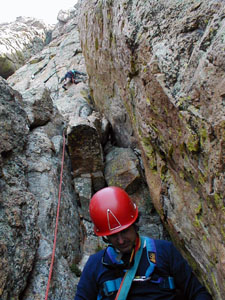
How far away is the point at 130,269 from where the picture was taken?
8.86 feet

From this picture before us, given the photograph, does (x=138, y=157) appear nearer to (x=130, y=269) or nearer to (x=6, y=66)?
(x=130, y=269)

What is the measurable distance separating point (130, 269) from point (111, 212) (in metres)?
0.67

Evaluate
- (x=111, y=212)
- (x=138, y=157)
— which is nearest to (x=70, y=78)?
(x=138, y=157)

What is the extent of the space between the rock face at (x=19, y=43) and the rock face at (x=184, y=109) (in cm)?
2666

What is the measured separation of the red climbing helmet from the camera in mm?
3012

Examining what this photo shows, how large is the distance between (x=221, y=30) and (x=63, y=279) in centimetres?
481

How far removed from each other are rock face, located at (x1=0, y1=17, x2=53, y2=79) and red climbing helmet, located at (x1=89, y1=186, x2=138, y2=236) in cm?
3018

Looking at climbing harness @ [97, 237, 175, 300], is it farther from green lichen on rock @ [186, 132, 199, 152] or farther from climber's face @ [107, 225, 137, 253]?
green lichen on rock @ [186, 132, 199, 152]

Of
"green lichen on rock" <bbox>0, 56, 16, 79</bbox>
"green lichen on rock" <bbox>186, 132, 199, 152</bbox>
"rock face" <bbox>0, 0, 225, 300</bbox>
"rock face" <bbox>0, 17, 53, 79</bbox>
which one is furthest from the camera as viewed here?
"rock face" <bbox>0, 17, 53, 79</bbox>

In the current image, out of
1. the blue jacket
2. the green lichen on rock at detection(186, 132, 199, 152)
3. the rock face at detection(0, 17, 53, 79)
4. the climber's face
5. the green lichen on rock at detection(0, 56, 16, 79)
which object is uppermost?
the rock face at detection(0, 17, 53, 79)

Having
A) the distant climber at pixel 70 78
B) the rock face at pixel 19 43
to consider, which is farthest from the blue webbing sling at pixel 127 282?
the rock face at pixel 19 43

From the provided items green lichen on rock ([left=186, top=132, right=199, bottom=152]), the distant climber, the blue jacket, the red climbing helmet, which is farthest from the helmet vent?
the distant climber

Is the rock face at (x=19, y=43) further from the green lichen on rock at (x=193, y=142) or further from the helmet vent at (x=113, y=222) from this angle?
the helmet vent at (x=113, y=222)

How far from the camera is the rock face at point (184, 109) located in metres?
2.96
